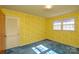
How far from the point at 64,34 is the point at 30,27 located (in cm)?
86

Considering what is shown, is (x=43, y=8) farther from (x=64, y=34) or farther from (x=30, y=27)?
(x=64, y=34)

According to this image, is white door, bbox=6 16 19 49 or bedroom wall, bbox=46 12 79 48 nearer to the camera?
bedroom wall, bbox=46 12 79 48

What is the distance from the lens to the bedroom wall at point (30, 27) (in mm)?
1729

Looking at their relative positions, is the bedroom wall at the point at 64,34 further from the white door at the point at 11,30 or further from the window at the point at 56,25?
the white door at the point at 11,30

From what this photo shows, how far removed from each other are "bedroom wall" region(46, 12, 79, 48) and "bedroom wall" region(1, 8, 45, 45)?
15 centimetres

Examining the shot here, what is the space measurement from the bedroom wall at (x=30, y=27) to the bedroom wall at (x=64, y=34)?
152mm

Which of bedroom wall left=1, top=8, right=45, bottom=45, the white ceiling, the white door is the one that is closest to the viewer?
the white ceiling

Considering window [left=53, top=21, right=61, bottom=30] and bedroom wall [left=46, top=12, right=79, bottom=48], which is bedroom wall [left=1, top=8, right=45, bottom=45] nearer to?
bedroom wall [left=46, top=12, right=79, bottom=48]

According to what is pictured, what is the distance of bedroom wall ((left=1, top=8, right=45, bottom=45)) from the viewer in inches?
68.1

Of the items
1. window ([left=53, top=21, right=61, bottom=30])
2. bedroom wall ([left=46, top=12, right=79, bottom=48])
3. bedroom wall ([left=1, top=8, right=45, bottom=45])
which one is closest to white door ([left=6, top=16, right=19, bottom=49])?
bedroom wall ([left=1, top=8, right=45, bottom=45])

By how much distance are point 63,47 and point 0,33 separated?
4.90ft

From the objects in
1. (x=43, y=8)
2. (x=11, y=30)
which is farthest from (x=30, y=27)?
(x=43, y=8)

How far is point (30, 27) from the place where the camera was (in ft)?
6.05
